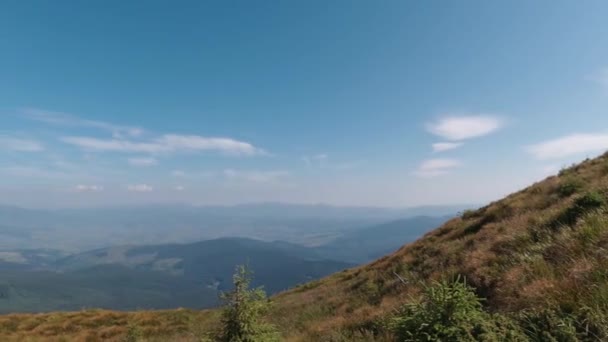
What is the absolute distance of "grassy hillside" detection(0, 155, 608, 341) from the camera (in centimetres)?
595

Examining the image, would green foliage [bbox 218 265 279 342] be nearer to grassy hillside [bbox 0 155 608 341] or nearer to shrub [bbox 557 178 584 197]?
grassy hillside [bbox 0 155 608 341]

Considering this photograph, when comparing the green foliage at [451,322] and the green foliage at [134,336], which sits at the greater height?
the green foliage at [451,322]

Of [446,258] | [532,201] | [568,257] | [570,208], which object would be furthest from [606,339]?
[532,201]

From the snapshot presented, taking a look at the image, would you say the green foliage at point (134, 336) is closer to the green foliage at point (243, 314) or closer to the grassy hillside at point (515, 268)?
the grassy hillside at point (515, 268)

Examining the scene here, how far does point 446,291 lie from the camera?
5.98 metres

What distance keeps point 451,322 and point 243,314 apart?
5.42 m

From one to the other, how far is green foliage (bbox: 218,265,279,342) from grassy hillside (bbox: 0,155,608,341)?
1.17 m

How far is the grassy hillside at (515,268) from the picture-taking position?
595 centimetres

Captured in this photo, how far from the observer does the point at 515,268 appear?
8391mm

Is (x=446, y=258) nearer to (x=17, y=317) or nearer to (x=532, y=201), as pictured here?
(x=532, y=201)

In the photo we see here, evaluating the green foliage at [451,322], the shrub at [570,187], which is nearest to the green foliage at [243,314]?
the green foliage at [451,322]

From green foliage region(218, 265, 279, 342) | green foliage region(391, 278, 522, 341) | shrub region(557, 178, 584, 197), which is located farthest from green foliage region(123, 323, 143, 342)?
shrub region(557, 178, 584, 197)

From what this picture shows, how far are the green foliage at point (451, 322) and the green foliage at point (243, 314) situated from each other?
4173 mm

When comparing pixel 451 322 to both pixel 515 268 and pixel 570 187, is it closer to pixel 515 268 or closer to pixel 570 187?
pixel 515 268
